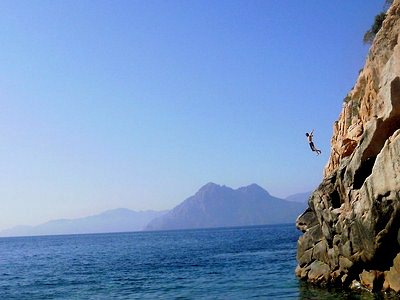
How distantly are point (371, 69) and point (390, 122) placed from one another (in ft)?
26.1

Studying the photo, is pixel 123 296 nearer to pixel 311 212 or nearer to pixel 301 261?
pixel 301 261

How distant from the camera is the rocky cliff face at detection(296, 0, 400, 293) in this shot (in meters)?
29.2

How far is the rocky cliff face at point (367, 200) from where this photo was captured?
29172 mm

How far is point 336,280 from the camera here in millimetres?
Result: 34906

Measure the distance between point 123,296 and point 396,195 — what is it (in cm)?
2251

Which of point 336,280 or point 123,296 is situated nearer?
point 336,280

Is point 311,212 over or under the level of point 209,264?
over

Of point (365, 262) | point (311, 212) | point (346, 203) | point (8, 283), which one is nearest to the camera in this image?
point (365, 262)

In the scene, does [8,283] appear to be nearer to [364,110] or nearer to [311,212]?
[311,212]

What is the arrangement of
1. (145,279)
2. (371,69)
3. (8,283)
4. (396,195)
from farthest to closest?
(8,283) → (145,279) → (371,69) → (396,195)

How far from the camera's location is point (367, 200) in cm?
3050

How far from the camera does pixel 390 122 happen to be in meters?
31.6

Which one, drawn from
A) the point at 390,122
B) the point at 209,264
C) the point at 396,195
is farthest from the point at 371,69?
the point at 209,264

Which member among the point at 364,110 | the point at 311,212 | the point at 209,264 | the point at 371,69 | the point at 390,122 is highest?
the point at 371,69
